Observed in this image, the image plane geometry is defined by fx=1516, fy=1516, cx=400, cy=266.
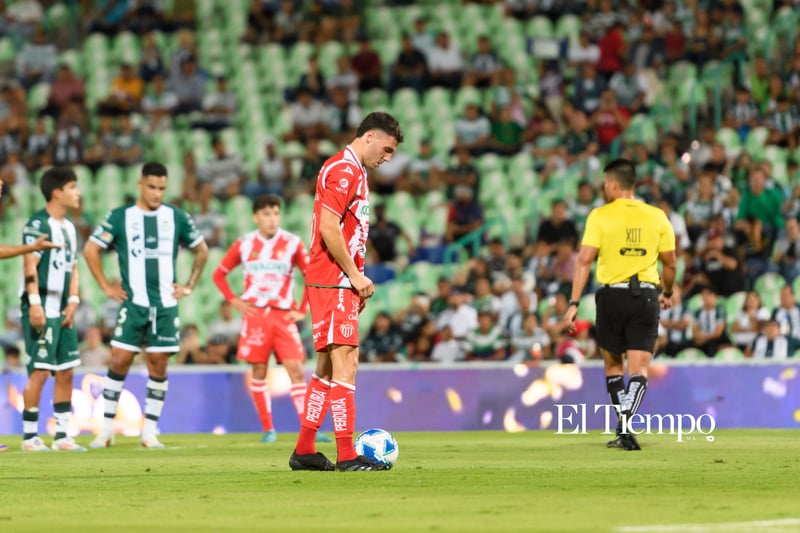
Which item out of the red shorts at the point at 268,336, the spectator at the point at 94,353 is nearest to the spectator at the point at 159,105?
the spectator at the point at 94,353

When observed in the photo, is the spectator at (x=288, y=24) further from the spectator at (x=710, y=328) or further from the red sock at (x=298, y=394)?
the red sock at (x=298, y=394)

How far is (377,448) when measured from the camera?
9969 millimetres

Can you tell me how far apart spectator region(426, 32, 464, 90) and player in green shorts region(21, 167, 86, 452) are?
11594 millimetres

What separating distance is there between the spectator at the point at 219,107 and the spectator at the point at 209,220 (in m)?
2.43

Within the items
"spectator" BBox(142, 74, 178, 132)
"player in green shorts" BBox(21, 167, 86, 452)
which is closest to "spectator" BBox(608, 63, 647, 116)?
"spectator" BBox(142, 74, 178, 132)

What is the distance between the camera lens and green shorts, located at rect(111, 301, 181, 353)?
13.7 m

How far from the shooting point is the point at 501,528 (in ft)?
21.6

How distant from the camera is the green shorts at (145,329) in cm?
1373

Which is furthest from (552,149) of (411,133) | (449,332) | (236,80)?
(236,80)

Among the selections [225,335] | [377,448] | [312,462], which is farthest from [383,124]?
[225,335]

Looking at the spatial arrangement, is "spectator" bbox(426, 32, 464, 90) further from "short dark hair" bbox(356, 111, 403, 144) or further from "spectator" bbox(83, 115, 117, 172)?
"short dark hair" bbox(356, 111, 403, 144)

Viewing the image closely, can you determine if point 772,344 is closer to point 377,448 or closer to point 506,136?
point 506,136

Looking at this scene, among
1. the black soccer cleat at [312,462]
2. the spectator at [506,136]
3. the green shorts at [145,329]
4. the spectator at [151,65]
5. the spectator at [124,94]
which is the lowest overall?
the black soccer cleat at [312,462]

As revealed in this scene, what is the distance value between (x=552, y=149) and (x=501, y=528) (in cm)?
1623
